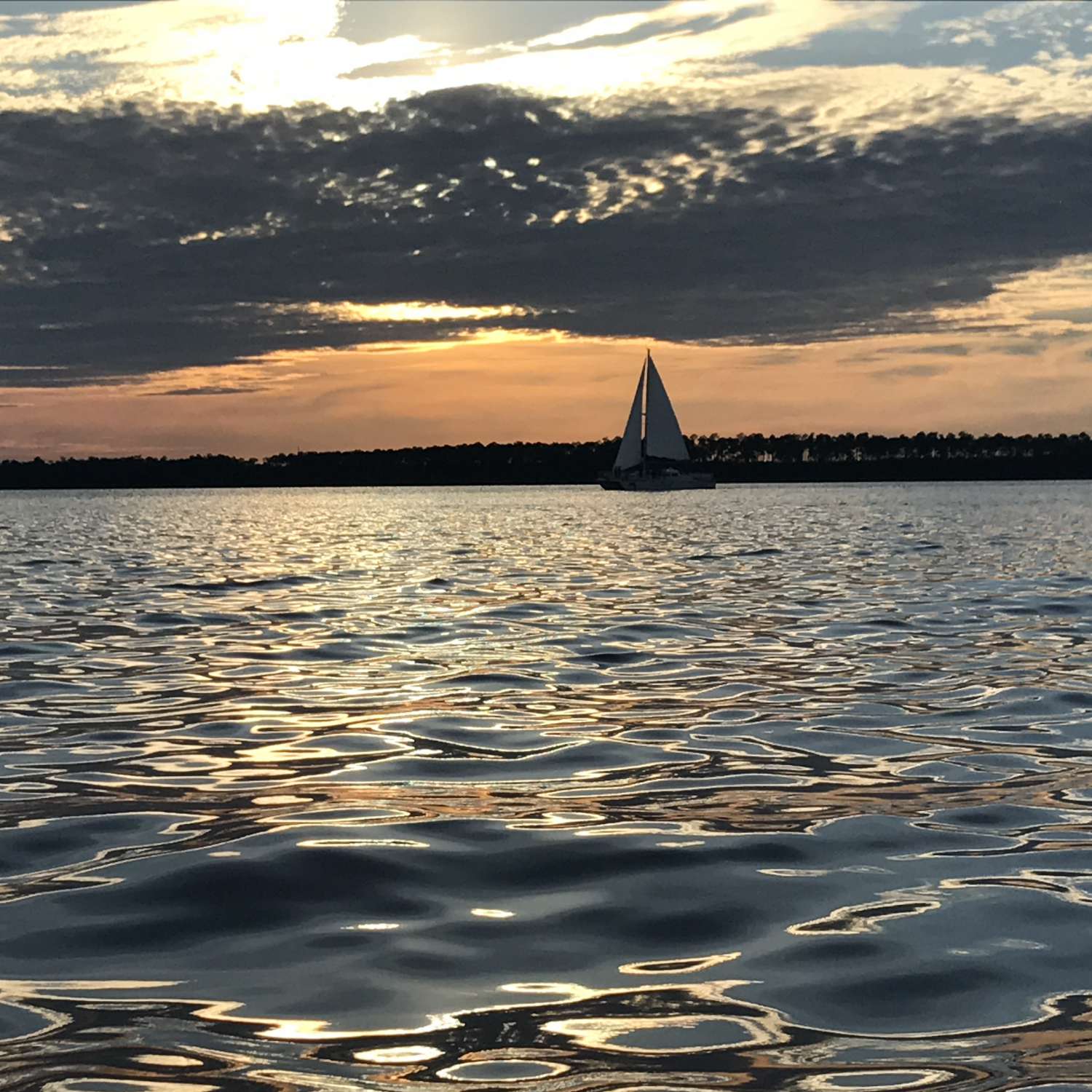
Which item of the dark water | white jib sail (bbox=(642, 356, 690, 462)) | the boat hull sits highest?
white jib sail (bbox=(642, 356, 690, 462))

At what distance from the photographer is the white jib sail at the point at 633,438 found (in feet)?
346

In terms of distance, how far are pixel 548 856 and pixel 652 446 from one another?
4069 inches

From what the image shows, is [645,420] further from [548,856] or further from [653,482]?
[548,856]

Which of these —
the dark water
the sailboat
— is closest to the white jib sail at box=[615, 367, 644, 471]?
the sailboat

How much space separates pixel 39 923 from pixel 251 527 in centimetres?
5592

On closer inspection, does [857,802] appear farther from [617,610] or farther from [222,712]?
[617,610]

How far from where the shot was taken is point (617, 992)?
4453 mm

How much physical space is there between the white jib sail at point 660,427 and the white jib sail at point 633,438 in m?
0.66

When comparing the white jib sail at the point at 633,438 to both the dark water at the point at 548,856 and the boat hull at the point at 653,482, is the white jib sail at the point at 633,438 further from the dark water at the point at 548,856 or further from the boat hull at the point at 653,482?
the dark water at the point at 548,856

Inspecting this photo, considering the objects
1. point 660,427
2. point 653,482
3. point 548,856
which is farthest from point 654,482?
point 548,856

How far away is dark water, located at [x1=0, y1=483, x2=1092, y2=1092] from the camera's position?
4023 mm

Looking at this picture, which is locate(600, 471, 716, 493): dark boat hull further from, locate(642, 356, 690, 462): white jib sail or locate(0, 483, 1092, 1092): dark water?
locate(0, 483, 1092, 1092): dark water

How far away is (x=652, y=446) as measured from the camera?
109 meters

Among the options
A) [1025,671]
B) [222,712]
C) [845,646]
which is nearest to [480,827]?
[222,712]
